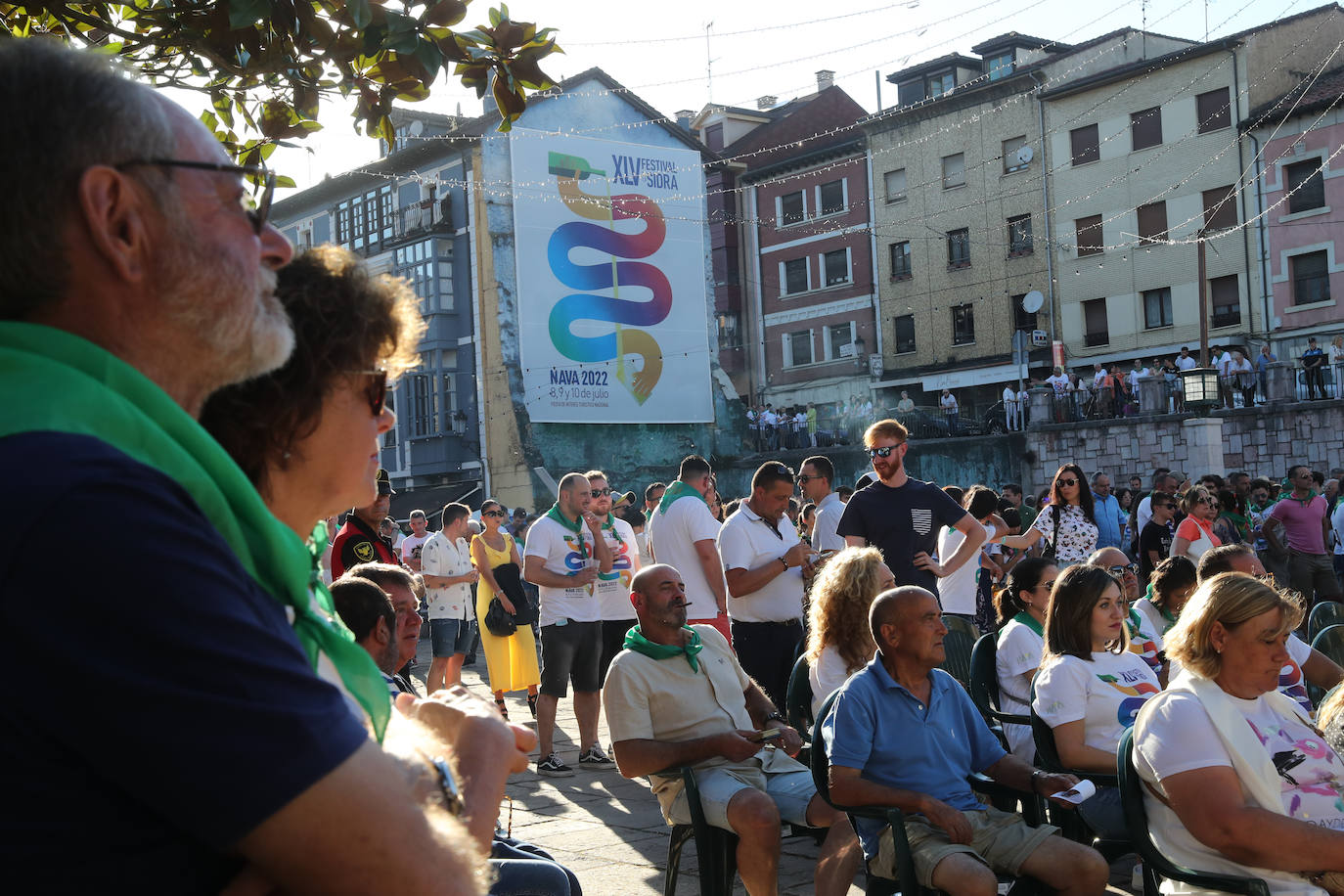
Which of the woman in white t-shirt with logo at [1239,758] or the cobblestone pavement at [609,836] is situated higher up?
the woman in white t-shirt with logo at [1239,758]

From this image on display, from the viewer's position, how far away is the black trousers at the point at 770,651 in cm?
765

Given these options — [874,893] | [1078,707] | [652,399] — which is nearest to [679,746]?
[874,893]

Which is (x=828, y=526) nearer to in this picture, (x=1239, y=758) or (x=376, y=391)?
(x=1239, y=758)

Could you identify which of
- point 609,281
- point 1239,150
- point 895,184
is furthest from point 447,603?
point 895,184

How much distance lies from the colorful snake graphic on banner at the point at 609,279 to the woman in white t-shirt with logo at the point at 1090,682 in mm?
32182

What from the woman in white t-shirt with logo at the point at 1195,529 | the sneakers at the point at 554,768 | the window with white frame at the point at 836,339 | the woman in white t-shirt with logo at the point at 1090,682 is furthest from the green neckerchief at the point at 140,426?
the window with white frame at the point at 836,339

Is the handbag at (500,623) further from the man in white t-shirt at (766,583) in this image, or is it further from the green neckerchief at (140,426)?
the green neckerchief at (140,426)

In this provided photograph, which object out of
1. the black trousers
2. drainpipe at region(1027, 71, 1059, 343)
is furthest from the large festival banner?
the black trousers

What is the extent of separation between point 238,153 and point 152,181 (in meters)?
3.65

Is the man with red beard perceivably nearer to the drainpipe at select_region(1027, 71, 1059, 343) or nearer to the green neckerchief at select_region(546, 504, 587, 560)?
the green neckerchief at select_region(546, 504, 587, 560)

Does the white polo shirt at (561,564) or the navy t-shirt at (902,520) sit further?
the white polo shirt at (561,564)

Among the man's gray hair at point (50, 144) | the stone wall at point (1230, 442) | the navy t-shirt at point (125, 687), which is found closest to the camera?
the navy t-shirt at point (125, 687)

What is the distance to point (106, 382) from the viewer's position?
1.14 meters

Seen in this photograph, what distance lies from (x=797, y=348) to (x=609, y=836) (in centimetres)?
4130
